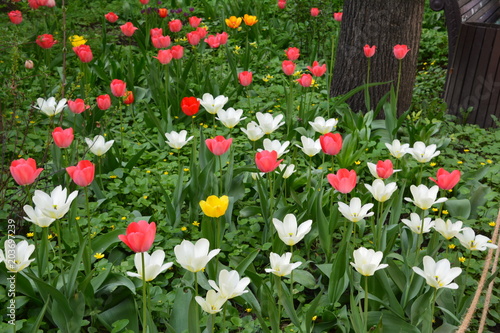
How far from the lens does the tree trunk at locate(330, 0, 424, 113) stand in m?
3.84

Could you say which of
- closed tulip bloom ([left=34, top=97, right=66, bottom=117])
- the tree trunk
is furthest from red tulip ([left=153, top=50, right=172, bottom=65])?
the tree trunk

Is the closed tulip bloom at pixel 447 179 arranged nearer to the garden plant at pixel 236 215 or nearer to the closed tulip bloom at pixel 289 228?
the garden plant at pixel 236 215

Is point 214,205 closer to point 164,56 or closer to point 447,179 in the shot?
point 447,179

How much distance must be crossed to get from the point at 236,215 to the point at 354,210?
39.3 inches

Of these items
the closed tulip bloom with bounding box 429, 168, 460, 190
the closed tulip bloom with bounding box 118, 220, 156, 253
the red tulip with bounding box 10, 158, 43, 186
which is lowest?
the closed tulip bloom with bounding box 429, 168, 460, 190

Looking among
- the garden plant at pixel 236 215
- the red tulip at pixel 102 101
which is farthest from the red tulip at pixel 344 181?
the red tulip at pixel 102 101

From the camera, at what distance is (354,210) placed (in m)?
2.02

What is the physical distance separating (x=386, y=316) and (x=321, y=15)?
362cm

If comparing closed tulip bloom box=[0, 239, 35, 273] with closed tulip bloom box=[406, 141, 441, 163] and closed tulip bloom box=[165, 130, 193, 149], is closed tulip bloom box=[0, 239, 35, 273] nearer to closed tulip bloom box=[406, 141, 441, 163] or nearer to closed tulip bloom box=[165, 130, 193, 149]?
closed tulip bloom box=[165, 130, 193, 149]

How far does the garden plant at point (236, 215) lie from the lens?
6.39 feet

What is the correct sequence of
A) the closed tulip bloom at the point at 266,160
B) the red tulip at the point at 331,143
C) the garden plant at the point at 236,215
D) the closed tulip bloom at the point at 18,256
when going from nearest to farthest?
the closed tulip bloom at the point at 18,256, the garden plant at the point at 236,215, the closed tulip bloom at the point at 266,160, the red tulip at the point at 331,143

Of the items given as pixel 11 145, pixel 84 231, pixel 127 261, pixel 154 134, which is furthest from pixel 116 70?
pixel 127 261

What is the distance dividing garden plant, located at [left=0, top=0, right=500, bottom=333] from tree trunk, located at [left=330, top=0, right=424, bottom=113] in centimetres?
7

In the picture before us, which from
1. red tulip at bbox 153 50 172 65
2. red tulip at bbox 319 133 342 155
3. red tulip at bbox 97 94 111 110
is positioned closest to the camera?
red tulip at bbox 319 133 342 155
